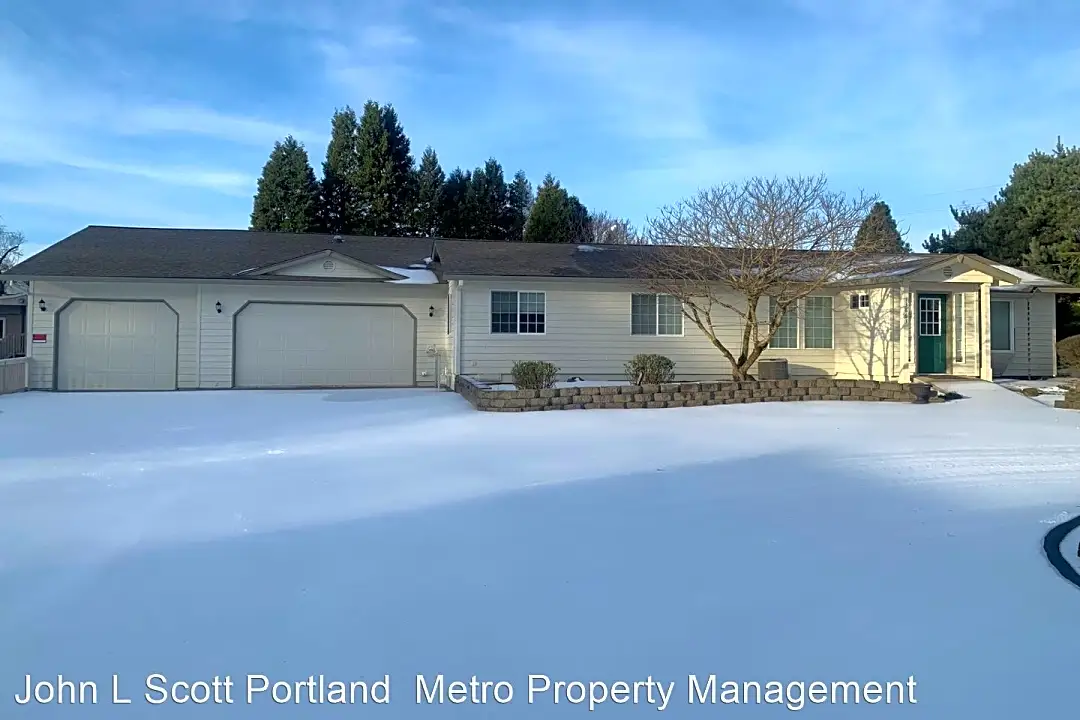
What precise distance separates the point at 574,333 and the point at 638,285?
1721mm

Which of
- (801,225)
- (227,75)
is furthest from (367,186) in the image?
(801,225)

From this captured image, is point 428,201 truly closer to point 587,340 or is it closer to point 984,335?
point 587,340

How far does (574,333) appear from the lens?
651 inches

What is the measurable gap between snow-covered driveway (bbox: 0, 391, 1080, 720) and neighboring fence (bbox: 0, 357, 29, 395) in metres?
7.81

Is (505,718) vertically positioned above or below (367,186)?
below

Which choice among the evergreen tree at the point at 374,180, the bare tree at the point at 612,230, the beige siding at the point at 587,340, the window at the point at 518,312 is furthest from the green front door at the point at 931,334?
the evergreen tree at the point at 374,180

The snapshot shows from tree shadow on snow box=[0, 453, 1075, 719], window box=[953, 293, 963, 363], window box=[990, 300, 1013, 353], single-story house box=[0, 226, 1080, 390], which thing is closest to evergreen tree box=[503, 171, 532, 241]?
single-story house box=[0, 226, 1080, 390]

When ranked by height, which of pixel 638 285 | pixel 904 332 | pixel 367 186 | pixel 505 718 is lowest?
pixel 505 718

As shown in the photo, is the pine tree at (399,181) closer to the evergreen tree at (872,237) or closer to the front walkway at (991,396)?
the evergreen tree at (872,237)

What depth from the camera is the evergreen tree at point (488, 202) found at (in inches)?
1344

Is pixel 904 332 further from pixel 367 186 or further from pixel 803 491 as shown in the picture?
pixel 367 186

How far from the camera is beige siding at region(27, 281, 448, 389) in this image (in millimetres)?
15922

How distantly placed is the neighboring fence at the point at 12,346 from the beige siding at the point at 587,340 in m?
12.5

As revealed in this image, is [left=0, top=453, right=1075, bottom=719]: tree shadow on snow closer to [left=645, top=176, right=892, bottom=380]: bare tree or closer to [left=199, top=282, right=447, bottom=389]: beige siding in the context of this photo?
[left=645, top=176, right=892, bottom=380]: bare tree
